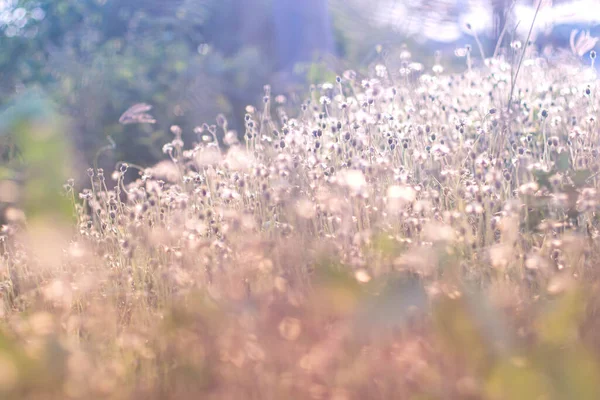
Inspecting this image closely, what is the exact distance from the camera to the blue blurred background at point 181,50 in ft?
19.0

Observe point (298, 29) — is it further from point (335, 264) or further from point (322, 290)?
point (322, 290)

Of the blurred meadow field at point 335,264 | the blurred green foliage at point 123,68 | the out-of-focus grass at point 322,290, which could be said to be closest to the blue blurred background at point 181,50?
the blurred green foliage at point 123,68

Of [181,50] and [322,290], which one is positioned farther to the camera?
[181,50]

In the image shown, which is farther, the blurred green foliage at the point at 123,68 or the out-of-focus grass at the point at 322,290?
the blurred green foliage at the point at 123,68

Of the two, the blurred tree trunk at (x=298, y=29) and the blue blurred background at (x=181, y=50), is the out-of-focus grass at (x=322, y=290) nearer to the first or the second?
the blue blurred background at (x=181, y=50)

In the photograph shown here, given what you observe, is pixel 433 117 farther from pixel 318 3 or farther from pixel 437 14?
pixel 318 3

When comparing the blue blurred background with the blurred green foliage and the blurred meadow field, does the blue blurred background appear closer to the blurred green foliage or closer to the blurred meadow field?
the blurred green foliage

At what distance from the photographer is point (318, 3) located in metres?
7.90

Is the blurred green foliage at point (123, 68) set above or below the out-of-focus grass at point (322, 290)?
above

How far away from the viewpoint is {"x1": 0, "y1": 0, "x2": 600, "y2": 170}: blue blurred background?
5789 millimetres

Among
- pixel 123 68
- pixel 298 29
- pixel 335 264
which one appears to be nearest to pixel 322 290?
pixel 335 264

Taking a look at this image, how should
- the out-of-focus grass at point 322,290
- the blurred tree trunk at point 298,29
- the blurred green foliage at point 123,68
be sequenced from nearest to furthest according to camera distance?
the out-of-focus grass at point 322,290 → the blurred green foliage at point 123,68 → the blurred tree trunk at point 298,29

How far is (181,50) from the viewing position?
6.27 metres

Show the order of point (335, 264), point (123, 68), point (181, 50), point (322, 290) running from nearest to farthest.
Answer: point (322, 290)
point (335, 264)
point (123, 68)
point (181, 50)
